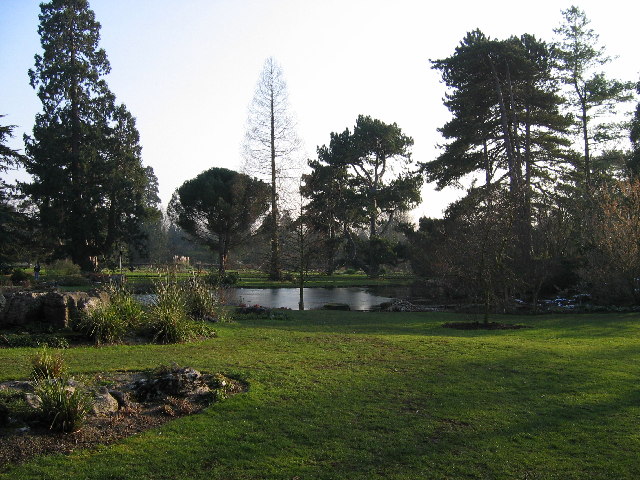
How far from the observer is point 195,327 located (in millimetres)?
11727

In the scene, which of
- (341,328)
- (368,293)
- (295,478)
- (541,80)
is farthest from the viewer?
(368,293)

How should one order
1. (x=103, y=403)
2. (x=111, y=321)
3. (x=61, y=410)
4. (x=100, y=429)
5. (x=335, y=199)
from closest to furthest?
(x=61, y=410) < (x=100, y=429) < (x=103, y=403) < (x=111, y=321) < (x=335, y=199)

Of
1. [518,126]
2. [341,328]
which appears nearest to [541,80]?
[518,126]

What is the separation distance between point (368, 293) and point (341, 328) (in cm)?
1750

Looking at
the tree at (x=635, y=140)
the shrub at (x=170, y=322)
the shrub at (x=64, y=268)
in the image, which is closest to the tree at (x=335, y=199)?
the shrub at (x=64, y=268)

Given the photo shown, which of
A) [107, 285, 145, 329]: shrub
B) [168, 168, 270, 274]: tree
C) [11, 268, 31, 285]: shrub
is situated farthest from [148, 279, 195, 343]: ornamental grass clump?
[168, 168, 270, 274]: tree

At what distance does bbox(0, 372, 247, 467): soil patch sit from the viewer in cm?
452

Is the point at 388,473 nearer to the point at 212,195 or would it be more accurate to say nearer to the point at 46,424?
the point at 46,424

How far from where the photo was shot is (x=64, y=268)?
35.5 metres

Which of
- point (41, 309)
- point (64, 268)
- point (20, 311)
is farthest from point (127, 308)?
point (64, 268)

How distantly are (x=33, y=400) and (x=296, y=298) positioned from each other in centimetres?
2204

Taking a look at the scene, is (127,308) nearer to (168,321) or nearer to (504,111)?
(168,321)

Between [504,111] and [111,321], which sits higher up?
[504,111]

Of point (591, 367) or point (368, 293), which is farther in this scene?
point (368, 293)
